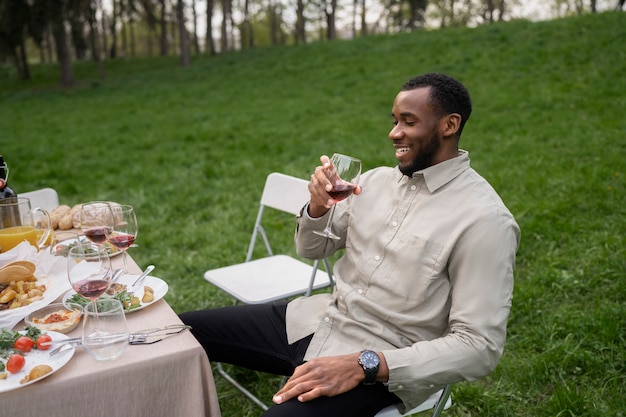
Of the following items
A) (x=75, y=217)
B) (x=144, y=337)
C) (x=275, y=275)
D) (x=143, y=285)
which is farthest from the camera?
(x=275, y=275)

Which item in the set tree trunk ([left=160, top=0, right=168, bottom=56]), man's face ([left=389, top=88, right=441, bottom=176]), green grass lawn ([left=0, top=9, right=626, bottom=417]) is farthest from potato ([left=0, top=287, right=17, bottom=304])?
tree trunk ([left=160, top=0, right=168, bottom=56])

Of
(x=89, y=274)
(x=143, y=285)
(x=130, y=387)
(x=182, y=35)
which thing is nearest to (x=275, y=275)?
(x=143, y=285)

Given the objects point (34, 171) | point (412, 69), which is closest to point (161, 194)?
point (34, 171)

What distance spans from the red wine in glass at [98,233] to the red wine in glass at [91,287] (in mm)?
514

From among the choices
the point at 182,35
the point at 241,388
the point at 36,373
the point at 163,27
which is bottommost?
the point at 241,388

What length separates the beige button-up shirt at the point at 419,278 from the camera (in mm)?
1941

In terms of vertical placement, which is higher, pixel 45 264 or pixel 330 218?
pixel 330 218

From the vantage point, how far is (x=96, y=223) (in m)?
2.23

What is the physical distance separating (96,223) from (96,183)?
19.4 feet

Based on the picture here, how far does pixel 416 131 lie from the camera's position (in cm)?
226

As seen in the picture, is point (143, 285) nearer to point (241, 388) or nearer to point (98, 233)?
point (98, 233)

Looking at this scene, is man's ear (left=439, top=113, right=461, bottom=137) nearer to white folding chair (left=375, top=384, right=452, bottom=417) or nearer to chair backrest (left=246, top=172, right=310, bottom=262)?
white folding chair (left=375, top=384, right=452, bottom=417)

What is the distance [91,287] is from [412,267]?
3.81ft

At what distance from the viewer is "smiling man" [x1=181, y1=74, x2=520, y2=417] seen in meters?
1.93
